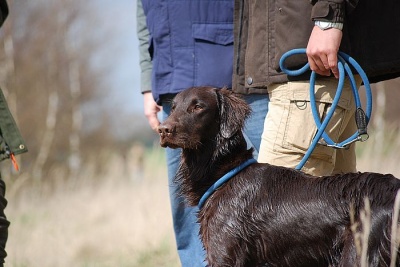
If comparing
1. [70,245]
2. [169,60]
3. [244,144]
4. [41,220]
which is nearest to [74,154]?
[41,220]

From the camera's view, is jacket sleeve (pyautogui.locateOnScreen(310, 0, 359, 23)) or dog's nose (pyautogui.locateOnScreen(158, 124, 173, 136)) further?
dog's nose (pyautogui.locateOnScreen(158, 124, 173, 136))

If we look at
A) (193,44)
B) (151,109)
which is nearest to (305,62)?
(193,44)

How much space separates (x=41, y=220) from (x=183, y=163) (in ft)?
19.9

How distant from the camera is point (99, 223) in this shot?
9320mm

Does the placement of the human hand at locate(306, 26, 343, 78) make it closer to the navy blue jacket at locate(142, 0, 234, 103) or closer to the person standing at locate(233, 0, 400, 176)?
the person standing at locate(233, 0, 400, 176)

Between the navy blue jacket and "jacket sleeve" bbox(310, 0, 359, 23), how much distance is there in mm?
1294

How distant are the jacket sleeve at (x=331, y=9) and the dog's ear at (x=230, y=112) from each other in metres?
0.62

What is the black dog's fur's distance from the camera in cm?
330

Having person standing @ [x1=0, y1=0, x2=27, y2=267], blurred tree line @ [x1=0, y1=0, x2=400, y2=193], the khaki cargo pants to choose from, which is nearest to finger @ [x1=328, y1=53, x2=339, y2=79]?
the khaki cargo pants

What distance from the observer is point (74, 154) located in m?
17.1

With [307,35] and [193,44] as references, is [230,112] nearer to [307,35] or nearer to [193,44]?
[307,35]

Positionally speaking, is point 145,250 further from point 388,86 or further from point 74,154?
point 74,154

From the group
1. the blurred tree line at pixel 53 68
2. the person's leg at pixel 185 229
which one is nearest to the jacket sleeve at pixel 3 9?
→ the person's leg at pixel 185 229

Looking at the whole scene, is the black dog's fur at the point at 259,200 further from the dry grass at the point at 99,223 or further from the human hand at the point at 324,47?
the dry grass at the point at 99,223
